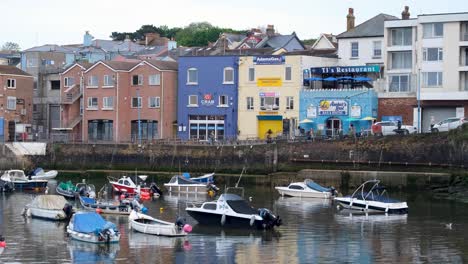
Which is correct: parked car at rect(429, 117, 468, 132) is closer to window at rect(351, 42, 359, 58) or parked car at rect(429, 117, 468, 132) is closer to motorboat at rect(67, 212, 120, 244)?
window at rect(351, 42, 359, 58)

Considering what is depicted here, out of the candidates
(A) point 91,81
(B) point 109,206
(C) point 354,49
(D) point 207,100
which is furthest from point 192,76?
(B) point 109,206

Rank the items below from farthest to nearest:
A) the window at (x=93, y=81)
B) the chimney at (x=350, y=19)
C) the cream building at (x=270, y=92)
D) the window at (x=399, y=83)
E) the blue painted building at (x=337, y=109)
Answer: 1. the chimney at (x=350, y=19)
2. the window at (x=93, y=81)
3. the cream building at (x=270, y=92)
4. the window at (x=399, y=83)
5. the blue painted building at (x=337, y=109)

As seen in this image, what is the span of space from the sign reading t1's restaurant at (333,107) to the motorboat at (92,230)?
43.0 metres

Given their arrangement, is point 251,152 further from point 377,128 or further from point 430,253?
point 430,253

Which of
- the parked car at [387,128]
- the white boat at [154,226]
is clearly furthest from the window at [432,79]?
the white boat at [154,226]

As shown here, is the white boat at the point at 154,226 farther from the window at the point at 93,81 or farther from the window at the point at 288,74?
the window at the point at 93,81

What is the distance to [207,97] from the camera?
96.7m

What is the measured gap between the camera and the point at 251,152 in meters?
83.4

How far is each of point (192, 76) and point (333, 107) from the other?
49.3ft

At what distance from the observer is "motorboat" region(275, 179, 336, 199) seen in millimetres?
72000

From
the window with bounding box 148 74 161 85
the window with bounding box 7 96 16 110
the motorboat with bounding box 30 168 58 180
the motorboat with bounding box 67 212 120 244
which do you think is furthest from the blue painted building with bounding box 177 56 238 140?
the motorboat with bounding box 67 212 120 244

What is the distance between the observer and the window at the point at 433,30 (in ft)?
287

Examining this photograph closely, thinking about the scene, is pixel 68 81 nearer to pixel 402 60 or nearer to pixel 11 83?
pixel 11 83

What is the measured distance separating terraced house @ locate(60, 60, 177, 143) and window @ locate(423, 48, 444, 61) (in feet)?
83.6
